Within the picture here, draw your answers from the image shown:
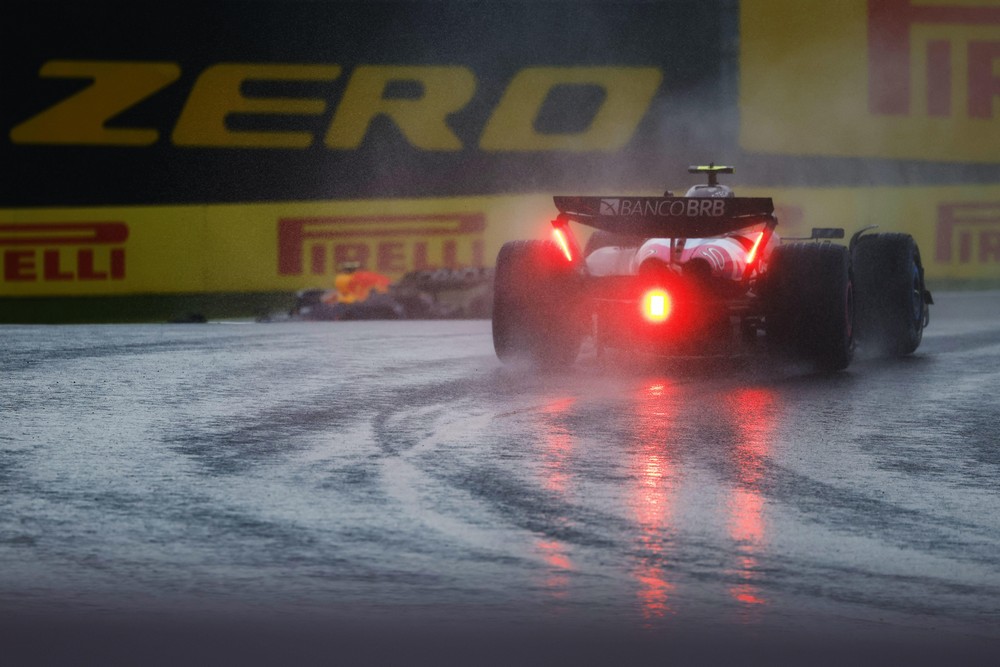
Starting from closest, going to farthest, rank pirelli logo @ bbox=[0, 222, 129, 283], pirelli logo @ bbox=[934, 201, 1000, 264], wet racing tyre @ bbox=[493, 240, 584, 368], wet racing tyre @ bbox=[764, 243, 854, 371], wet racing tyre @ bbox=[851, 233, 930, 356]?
wet racing tyre @ bbox=[764, 243, 854, 371] < wet racing tyre @ bbox=[493, 240, 584, 368] < wet racing tyre @ bbox=[851, 233, 930, 356] < pirelli logo @ bbox=[0, 222, 129, 283] < pirelli logo @ bbox=[934, 201, 1000, 264]

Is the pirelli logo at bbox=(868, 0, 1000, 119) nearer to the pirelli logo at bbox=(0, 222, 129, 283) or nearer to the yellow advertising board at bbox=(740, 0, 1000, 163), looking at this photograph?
the yellow advertising board at bbox=(740, 0, 1000, 163)

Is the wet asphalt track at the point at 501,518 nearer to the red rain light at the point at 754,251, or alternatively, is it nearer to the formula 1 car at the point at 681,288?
the formula 1 car at the point at 681,288

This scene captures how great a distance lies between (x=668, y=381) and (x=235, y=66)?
8.44m

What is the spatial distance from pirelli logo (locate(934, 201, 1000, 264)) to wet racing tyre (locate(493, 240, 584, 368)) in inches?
307

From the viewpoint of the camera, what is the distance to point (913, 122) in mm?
16531

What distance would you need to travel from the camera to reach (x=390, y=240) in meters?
15.8

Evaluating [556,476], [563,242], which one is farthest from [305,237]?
[556,476]

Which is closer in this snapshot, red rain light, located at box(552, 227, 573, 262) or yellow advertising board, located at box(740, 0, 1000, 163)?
red rain light, located at box(552, 227, 573, 262)

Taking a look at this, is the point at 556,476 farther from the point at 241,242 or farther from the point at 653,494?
the point at 241,242

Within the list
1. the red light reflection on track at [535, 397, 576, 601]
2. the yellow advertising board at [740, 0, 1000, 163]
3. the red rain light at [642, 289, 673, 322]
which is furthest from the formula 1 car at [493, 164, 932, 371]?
the yellow advertising board at [740, 0, 1000, 163]

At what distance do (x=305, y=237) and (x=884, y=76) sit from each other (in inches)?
258

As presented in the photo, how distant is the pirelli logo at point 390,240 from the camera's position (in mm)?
15570

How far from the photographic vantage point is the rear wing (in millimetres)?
9273

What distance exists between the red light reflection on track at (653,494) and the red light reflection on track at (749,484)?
0.22m
